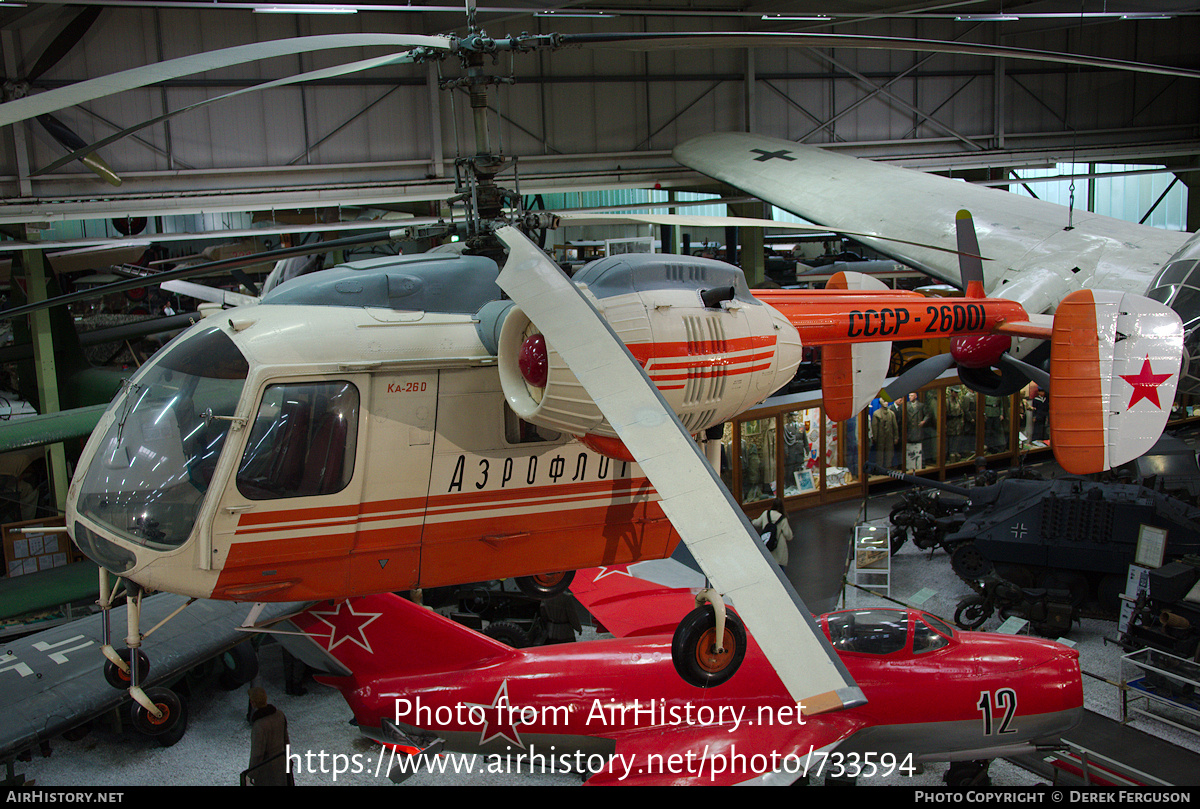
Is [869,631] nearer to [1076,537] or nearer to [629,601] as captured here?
[629,601]

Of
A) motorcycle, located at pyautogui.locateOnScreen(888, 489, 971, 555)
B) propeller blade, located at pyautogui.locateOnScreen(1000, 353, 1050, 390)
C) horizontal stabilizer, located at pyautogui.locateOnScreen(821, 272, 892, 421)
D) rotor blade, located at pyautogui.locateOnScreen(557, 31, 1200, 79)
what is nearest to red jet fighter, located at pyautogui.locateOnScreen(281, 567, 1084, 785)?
horizontal stabilizer, located at pyautogui.locateOnScreen(821, 272, 892, 421)

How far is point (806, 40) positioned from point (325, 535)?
152 inches

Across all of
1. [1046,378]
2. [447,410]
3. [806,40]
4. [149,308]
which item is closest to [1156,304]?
[1046,378]

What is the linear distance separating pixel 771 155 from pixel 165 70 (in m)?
10.9

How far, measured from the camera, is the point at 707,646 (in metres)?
4.09

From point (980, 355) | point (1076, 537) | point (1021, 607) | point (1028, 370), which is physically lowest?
point (1021, 607)

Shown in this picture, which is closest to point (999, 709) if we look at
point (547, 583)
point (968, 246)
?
point (547, 583)

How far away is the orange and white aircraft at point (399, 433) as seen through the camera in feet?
14.3

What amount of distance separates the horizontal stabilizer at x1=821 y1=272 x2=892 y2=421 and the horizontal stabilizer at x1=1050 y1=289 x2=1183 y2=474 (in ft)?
4.75

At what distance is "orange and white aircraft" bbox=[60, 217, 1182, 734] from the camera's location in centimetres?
435

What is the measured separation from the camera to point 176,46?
482 inches

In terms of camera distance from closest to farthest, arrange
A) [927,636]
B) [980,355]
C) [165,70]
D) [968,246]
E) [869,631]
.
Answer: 1. [165,70]
2. [927,636]
3. [869,631]
4. [968,246]
5. [980,355]

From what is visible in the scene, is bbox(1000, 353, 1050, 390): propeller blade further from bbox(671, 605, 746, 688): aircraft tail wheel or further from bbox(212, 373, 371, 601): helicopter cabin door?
bbox(212, 373, 371, 601): helicopter cabin door

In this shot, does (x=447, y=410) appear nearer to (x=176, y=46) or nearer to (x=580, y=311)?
(x=580, y=311)
